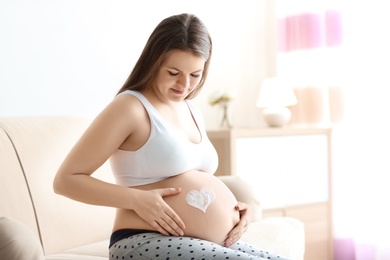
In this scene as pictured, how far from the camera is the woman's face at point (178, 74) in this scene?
1.63 meters

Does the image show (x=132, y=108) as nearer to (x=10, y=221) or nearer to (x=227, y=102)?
(x=10, y=221)

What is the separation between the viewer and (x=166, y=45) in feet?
5.36

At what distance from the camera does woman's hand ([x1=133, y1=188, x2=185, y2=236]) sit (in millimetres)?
1487

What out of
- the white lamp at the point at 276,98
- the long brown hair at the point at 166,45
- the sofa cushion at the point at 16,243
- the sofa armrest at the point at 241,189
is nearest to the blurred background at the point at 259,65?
the white lamp at the point at 276,98

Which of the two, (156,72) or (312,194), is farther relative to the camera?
(312,194)

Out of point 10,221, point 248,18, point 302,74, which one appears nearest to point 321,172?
point 302,74

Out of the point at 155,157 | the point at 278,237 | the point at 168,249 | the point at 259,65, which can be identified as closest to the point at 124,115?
the point at 155,157

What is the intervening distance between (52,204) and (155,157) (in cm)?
94

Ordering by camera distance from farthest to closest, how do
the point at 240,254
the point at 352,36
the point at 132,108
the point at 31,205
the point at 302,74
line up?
Answer: 1. the point at 302,74
2. the point at 352,36
3. the point at 31,205
4. the point at 132,108
5. the point at 240,254

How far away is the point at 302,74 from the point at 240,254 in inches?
114

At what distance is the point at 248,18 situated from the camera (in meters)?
4.36

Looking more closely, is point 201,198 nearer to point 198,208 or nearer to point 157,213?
point 198,208

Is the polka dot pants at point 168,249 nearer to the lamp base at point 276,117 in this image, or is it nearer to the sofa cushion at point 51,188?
the sofa cushion at point 51,188

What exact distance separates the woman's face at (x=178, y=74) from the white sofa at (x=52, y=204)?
78cm
